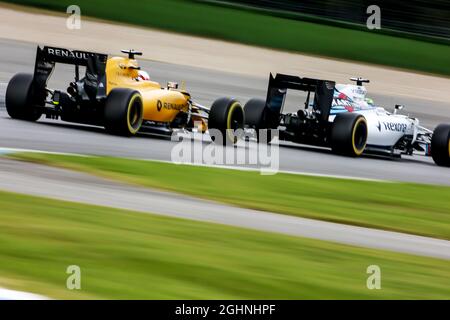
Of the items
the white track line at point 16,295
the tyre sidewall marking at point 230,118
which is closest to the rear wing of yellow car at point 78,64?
the tyre sidewall marking at point 230,118

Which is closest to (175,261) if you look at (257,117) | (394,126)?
(257,117)

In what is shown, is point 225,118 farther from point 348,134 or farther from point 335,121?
point 348,134

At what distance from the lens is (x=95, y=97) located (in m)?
13.8

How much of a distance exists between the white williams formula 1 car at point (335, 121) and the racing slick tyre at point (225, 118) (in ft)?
2.37

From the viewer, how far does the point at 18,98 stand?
13.7 m

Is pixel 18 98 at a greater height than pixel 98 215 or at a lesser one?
greater

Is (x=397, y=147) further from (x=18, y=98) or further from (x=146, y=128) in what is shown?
(x=18, y=98)

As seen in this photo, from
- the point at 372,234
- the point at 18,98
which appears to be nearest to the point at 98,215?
the point at 372,234

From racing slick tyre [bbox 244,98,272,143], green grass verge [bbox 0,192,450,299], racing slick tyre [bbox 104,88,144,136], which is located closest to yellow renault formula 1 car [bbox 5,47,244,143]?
racing slick tyre [bbox 104,88,144,136]

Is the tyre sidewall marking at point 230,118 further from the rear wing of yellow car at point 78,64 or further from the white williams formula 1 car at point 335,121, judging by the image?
the rear wing of yellow car at point 78,64

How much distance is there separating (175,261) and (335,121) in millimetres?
8122

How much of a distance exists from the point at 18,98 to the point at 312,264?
734 centimetres

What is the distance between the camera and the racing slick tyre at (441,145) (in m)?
15.8

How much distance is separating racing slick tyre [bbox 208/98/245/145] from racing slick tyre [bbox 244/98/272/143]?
2.16 feet
